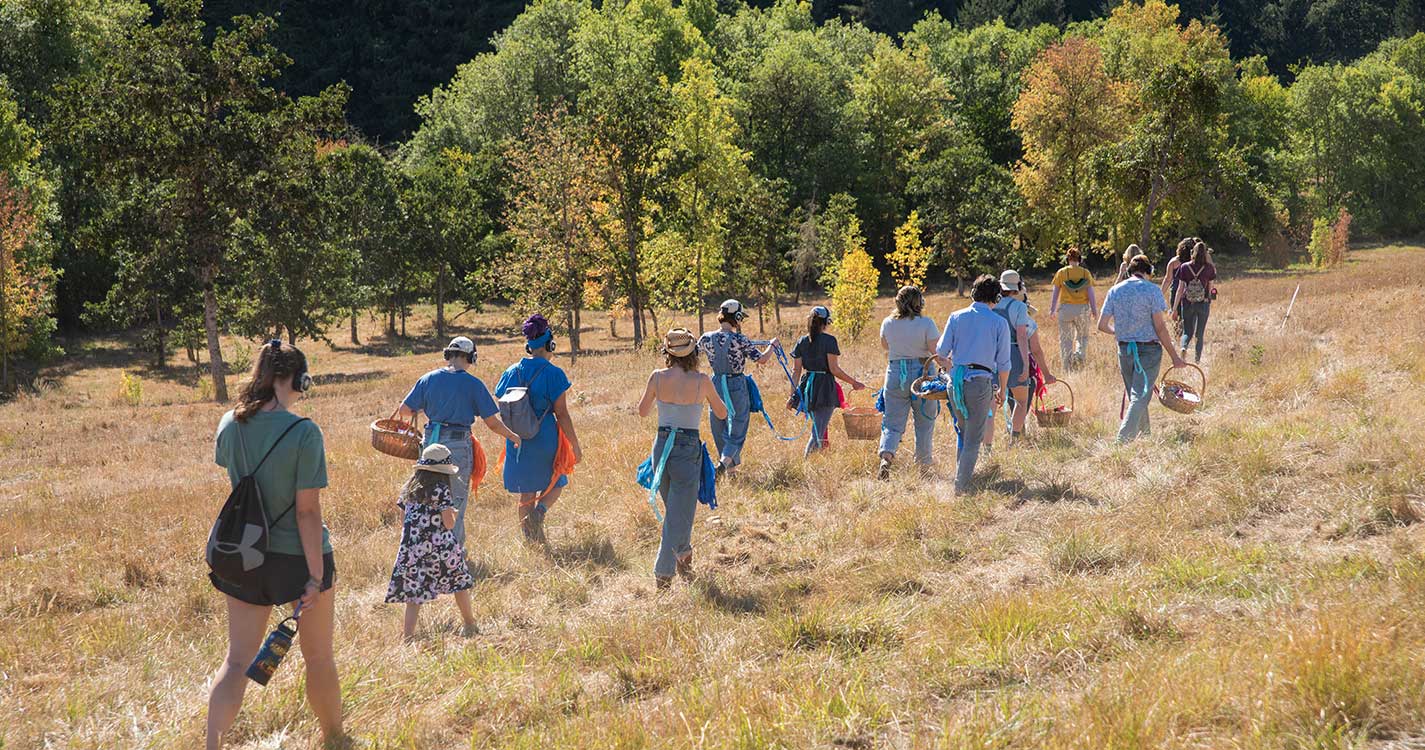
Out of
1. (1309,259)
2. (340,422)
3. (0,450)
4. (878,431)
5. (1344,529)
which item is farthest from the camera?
(1309,259)

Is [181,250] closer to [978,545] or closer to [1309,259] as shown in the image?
[978,545]

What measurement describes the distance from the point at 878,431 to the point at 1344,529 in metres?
4.77

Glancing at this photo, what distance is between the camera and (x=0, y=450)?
18562mm

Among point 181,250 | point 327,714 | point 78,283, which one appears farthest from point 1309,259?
point 78,283

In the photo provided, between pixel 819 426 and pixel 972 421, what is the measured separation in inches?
95.7

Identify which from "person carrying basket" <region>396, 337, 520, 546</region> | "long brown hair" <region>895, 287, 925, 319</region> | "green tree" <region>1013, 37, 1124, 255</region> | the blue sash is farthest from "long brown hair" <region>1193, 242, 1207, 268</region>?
"green tree" <region>1013, 37, 1124, 255</region>

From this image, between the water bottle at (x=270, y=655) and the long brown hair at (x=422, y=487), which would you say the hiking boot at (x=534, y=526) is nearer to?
the long brown hair at (x=422, y=487)

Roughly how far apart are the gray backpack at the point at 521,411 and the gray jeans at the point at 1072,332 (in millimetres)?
8554

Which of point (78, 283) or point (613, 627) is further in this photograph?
point (78, 283)

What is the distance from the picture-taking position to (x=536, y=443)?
26.7 feet

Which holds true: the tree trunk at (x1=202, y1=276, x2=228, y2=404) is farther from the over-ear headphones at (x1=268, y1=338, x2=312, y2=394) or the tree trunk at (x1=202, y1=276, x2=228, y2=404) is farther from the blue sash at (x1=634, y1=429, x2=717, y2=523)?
the over-ear headphones at (x1=268, y1=338, x2=312, y2=394)

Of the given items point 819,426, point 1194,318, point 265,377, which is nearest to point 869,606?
point 265,377

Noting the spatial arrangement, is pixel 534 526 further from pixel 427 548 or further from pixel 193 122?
pixel 193 122

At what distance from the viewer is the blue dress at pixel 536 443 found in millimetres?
7895
